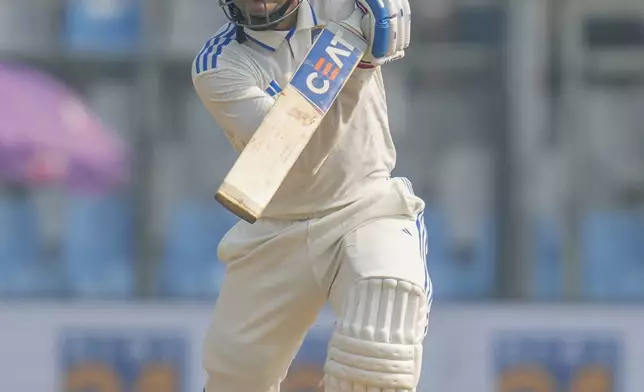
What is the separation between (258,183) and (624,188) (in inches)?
182

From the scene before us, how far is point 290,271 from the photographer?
413cm

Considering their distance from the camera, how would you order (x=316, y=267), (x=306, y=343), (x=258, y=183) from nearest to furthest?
(x=258, y=183), (x=316, y=267), (x=306, y=343)

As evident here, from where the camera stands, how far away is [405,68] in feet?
26.0

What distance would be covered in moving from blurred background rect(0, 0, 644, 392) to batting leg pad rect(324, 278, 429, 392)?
3791 millimetres

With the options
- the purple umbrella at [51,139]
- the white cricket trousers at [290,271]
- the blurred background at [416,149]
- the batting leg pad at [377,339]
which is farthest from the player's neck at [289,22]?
the purple umbrella at [51,139]

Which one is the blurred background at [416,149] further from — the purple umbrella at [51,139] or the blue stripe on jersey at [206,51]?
the blue stripe on jersey at [206,51]

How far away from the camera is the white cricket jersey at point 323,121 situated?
3.91 meters

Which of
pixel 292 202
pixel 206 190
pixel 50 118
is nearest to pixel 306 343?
pixel 206 190

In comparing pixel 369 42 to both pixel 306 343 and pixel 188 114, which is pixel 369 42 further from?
pixel 188 114

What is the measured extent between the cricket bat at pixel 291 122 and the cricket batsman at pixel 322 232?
61mm

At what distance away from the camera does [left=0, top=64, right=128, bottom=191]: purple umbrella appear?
7832 mm

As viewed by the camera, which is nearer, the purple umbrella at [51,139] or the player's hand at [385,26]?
the player's hand at [385,26]

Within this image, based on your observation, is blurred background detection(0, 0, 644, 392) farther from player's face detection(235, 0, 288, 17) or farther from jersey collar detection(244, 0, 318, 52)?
player's face detection(235, 0, 288, 17)

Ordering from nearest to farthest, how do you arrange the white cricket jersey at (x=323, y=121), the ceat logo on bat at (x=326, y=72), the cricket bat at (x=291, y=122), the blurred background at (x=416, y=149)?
the cricket bat at (x=291, y=122), the ceat logo on bat at (x=326, y=72), the white cricket jersey at (x=323, y=121), the blurred background at (x=416, y=149)
